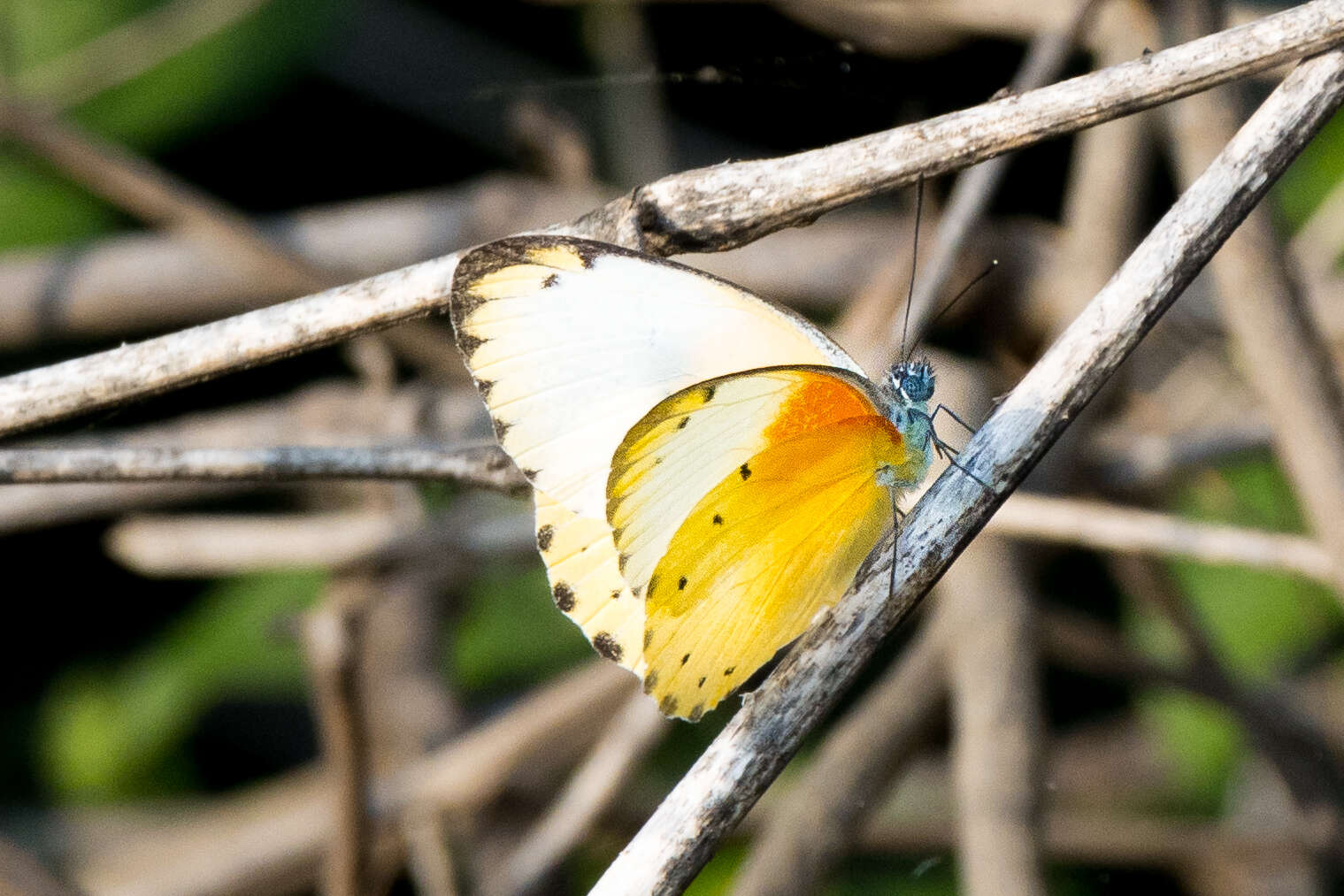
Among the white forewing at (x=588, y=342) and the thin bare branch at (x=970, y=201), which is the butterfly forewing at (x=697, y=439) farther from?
the thin bare branch at (x=970, y=201)

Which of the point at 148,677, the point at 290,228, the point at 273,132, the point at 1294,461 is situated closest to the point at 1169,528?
the point at 1294,461

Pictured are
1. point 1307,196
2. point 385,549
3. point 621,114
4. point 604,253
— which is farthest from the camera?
point 621,114

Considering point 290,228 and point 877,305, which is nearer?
point 877,305

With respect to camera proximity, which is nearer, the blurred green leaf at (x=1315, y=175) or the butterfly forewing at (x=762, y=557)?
the butterfly forewing at (x=762, y=557)

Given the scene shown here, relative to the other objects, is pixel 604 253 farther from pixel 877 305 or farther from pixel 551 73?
pixel 551 73

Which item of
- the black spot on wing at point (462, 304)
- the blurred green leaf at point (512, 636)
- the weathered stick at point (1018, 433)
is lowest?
the weathered stick at point (1018, 433)

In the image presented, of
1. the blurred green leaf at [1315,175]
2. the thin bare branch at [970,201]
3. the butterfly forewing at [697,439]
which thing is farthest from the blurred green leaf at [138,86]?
the blurred green leaf at [1315,175]

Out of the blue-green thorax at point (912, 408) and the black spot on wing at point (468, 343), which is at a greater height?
the black spot on wing at point (468, 343)
